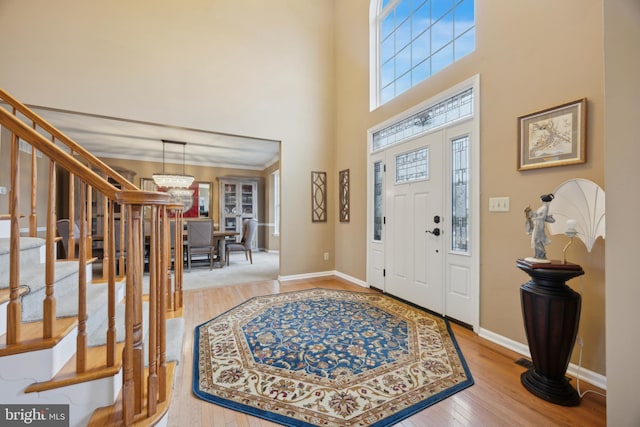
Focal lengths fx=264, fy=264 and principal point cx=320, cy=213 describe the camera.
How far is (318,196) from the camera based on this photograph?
15.0ft

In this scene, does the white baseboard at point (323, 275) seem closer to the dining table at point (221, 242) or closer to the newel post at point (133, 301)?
the dining table at point (221, 242)

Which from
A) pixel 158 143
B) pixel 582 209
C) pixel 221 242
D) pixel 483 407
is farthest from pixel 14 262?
pixel 158 143

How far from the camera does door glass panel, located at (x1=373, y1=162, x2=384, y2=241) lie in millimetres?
3734

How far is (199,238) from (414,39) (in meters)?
4.61

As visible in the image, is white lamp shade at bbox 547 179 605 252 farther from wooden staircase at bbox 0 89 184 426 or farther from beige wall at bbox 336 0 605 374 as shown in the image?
wooden staircase at bbox 0 89 184 426

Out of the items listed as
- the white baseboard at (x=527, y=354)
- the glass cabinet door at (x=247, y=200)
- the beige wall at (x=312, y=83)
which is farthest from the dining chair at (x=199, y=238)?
the white baseboard at (x=527, y=354)

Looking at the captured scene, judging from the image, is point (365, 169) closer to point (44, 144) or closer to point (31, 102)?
point (44, 144)

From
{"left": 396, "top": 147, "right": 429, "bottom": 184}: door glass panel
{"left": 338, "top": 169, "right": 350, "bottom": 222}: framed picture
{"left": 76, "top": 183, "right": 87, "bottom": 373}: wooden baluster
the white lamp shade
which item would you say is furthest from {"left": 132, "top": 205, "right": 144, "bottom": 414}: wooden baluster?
{"left": 338, "top": 169, "right": 350, "bottom": 222}: framed picture

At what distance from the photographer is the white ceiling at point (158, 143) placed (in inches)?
172

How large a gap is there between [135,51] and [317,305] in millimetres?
3989

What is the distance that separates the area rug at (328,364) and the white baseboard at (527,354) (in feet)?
0.99

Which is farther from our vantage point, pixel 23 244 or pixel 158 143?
pixel 158 143

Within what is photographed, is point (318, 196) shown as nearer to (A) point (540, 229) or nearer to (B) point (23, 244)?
(A) point (540, 229)

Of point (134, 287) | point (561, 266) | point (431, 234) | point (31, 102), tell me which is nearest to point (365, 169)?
point (431, 234)
